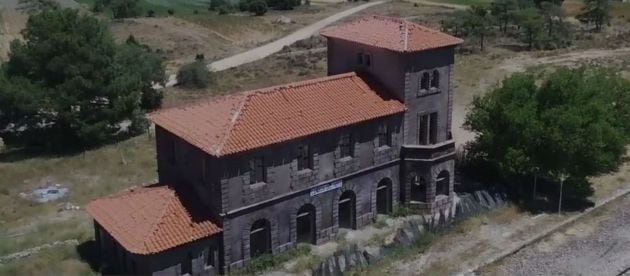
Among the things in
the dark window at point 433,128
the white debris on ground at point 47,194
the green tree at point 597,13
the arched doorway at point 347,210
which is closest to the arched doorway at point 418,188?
the dark window at point 433,128

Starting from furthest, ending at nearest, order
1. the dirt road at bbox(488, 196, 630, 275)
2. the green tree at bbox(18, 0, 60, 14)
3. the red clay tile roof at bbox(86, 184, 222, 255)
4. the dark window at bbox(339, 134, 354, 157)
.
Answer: the green tree at bbox(18, 0, 60, 14)
the dark window at bbox(339, 134, 354, 157)
the dirt road at bbox(488, 196, 630, 275)
the red clay tile roof at bbox(86, 184, 222, 255)

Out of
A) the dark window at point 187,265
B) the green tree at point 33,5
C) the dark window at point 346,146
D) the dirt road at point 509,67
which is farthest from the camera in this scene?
the green tree at point 33,5

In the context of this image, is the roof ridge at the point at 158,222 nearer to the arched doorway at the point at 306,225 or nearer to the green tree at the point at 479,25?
the arched doorway at the point at 306,225

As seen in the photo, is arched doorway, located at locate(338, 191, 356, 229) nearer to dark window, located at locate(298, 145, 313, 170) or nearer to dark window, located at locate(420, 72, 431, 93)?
dark window, located at locate(298, 145, 313, 170)

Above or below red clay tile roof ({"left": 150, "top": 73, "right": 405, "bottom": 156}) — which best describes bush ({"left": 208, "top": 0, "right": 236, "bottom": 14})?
below

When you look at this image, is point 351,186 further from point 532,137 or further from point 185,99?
point 185,99

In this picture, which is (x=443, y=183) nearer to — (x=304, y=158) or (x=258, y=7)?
(x=304, y=158)

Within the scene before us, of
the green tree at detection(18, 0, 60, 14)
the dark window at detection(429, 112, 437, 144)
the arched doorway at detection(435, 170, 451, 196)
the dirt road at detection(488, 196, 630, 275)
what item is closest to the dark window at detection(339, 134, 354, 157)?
the dark window at detection(429, 112, 437, 144)
